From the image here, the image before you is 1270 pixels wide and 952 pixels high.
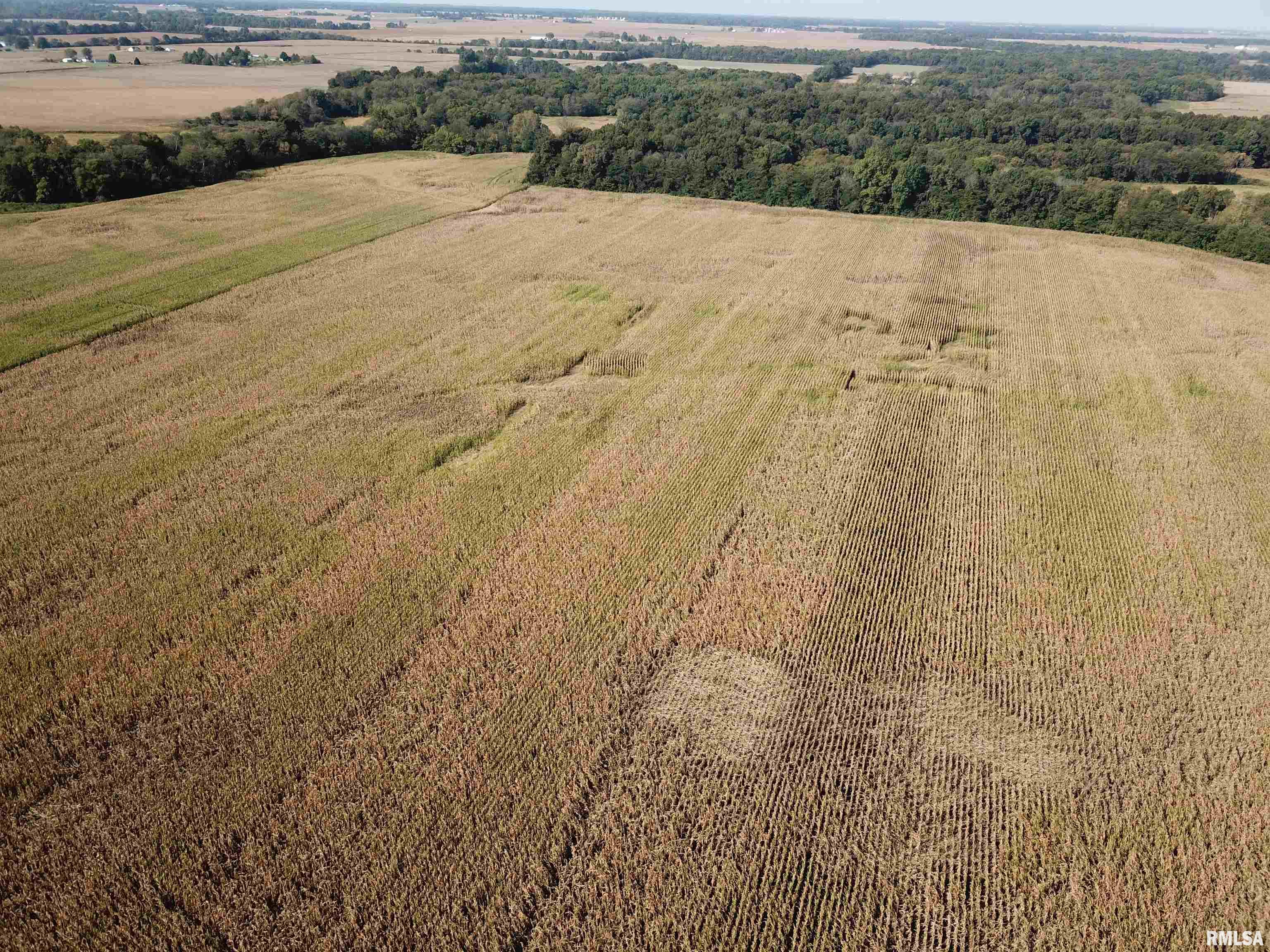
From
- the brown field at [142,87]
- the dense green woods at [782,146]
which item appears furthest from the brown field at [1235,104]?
the brown field at [142,87]

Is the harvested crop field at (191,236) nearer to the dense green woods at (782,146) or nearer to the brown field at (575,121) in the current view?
the dense green woods at (782,146)

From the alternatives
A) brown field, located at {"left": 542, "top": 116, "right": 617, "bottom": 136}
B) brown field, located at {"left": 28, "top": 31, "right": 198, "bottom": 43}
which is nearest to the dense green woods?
brown field, located at {"left": 542, "top": 116, "right": 617, "bottom": 136}

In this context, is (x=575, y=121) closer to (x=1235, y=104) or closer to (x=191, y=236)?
(x=191, y=236)

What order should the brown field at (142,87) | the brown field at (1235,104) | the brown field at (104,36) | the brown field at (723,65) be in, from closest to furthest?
1. the brown field at (142,87)
2. the brown field at (1235,104)
3. the brown field at (723,65)
4. the brown field at (104,36)

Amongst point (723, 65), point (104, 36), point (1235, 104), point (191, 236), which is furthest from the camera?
point (104, 36)

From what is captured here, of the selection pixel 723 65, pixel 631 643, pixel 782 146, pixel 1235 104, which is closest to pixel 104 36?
pixel 723 65

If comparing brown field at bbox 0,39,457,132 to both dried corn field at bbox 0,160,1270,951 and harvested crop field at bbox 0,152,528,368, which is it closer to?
harvested crop field at bbox 0,152,528,368
